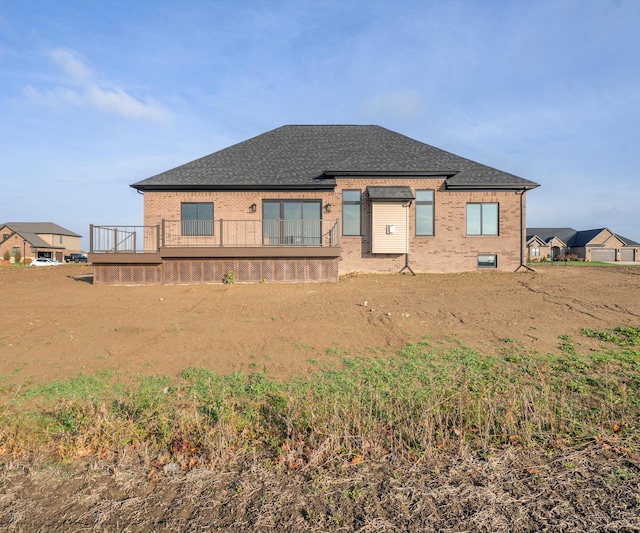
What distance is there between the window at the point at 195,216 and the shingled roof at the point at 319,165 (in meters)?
0.82

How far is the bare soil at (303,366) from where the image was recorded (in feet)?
9.36

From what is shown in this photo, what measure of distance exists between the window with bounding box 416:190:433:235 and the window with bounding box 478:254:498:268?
2735 mm

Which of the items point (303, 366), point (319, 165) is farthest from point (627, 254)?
point (303, 366)

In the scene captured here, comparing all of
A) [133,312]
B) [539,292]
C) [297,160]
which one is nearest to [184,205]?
[297,160]

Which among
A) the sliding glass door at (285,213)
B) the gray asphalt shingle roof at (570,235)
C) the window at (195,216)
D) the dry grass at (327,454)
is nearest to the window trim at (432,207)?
the sliding glass door at (285,213)

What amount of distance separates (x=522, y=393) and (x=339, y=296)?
7.21 meters

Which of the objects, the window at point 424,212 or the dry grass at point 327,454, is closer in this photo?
the dry grass at point 327,454

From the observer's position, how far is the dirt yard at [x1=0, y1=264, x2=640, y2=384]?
21.8 ft

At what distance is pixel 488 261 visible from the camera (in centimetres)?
1786

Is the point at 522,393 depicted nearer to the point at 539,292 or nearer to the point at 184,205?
the point at 539,292

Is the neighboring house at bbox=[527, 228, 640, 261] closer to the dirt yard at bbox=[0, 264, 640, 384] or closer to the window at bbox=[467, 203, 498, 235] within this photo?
the window at bbox=[467, 203, 498, 235]

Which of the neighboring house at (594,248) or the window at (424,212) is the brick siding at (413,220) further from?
the neighboring house at (594,248)

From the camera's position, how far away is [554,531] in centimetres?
268

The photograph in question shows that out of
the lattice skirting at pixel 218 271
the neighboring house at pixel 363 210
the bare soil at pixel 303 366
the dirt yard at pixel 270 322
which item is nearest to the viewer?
the bare soil at pixel 303 366
